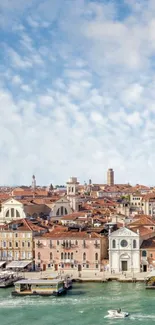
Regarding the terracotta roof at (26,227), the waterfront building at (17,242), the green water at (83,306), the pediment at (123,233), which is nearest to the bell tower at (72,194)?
the terracotta roof at (26,227)

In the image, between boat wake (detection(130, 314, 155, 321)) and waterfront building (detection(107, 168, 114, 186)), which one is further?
waterfront building (detection(107, 168, 114, 186))

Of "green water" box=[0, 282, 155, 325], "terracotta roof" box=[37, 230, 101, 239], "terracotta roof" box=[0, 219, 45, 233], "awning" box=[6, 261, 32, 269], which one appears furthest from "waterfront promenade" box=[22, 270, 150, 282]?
"terracotta roof" box=[0, 219, 45, 233]

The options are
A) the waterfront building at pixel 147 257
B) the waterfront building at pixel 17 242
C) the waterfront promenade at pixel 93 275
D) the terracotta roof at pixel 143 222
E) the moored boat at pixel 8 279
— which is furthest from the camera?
the terracotta roof at pixel 143 222

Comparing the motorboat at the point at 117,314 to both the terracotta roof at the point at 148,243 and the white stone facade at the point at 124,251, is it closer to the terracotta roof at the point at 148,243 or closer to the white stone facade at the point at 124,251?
the white stone facade at the point at 124,251

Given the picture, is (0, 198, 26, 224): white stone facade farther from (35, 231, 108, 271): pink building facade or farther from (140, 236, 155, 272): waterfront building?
(140, 236, 155, 272): waterfront building

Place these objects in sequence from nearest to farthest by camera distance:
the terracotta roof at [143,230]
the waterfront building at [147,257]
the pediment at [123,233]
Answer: the waterfront building at [147,257]
the pediment at [123,233]
the terracotta roof at [143,230]

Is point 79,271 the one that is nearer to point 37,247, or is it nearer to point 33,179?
point 37,247

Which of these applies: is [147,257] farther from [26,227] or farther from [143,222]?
[26,227]
